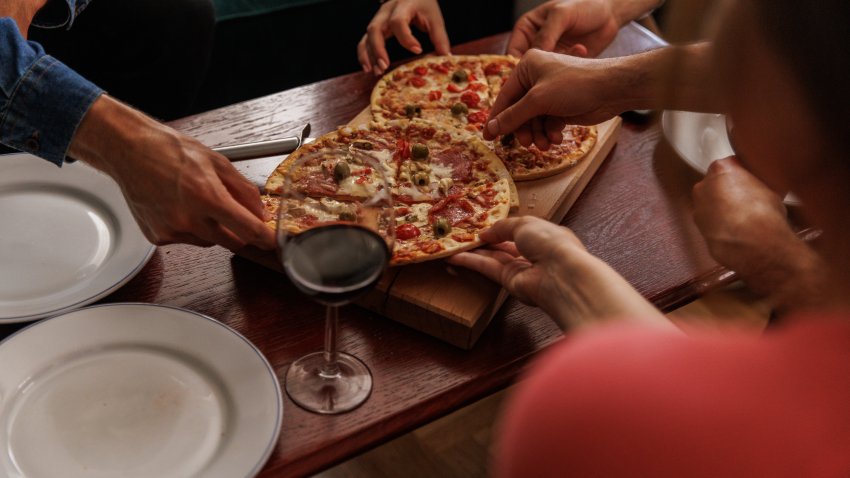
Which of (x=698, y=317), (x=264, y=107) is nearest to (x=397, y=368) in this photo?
(x=264, y=107)

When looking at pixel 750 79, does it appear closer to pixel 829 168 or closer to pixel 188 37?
pixel 829 168

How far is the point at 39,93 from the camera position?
151 cm

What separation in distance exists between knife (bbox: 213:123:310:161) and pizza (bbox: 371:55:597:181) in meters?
0.28

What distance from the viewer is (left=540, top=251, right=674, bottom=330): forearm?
1.18 metres

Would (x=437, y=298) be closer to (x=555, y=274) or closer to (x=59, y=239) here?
(x=555, y=274)

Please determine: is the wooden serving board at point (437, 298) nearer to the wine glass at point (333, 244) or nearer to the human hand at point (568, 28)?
the wine glass at point (333, 244)

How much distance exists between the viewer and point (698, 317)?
3127mm

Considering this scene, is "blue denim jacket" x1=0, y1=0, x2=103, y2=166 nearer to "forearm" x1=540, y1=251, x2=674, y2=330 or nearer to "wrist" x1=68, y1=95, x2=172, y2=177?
"wrist" x1=68, y1=95, x2=172, y2=177

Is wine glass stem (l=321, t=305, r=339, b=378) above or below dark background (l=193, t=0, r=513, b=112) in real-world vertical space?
above

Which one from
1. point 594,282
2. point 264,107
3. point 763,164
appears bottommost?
point 264,107

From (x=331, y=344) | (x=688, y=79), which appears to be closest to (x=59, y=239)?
(x=331, y=344)

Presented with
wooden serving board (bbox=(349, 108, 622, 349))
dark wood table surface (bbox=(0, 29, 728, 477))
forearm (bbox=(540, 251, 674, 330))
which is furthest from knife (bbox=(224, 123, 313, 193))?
forearm (bbox=(540, 251, 674, 330))

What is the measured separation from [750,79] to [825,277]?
25cm

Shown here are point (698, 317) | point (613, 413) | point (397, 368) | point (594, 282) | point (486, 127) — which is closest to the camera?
point (613, 413)
